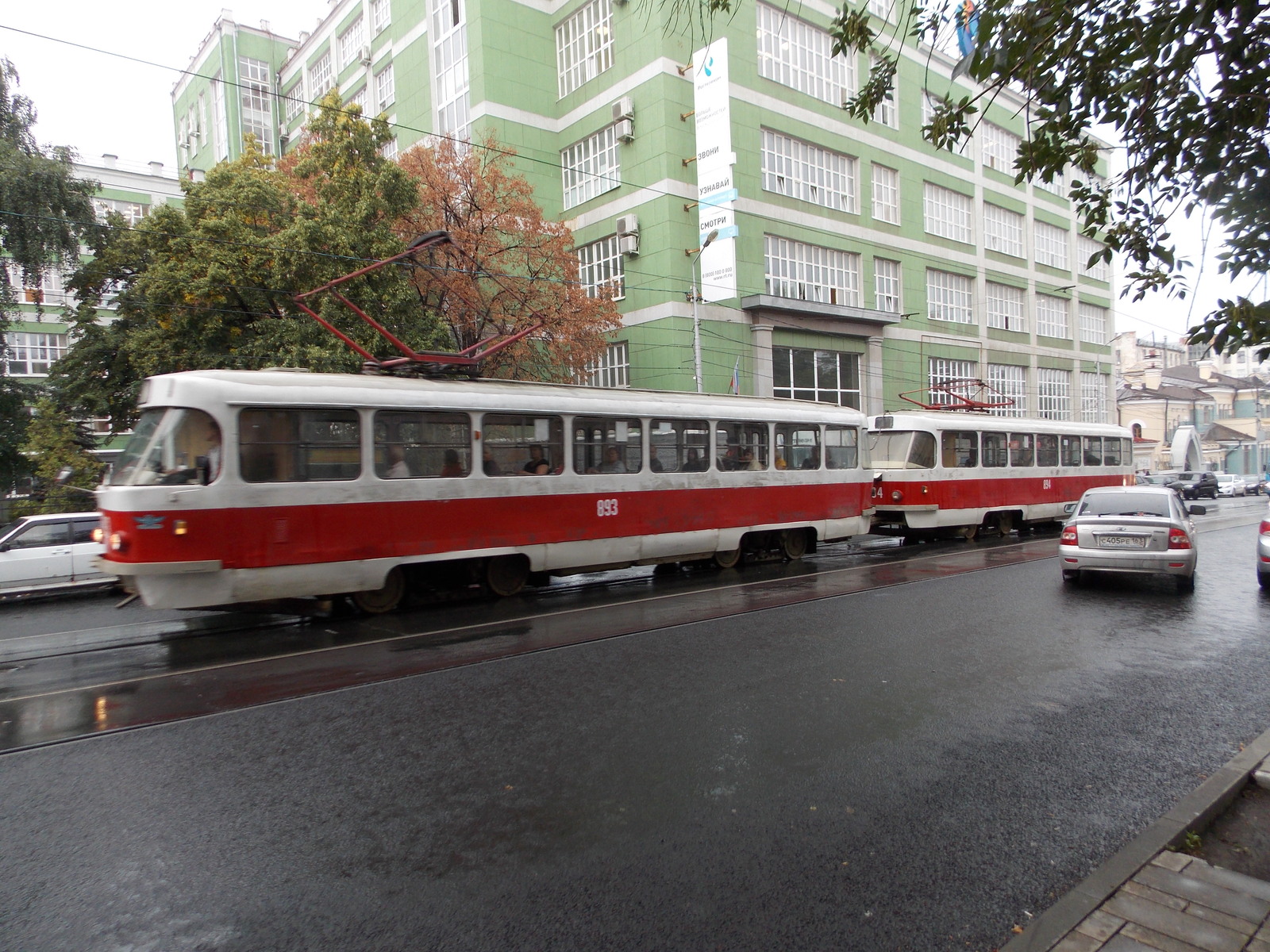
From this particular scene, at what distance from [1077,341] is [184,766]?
52422mm

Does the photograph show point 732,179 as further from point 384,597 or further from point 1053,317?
point 1053,317

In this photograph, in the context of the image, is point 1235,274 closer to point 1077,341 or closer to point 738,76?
point 738,76

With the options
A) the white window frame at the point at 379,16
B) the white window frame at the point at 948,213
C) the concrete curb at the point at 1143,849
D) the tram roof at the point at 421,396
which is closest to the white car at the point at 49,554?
the tram roof at the point at 421,396

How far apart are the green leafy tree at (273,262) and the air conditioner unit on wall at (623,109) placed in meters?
10.6

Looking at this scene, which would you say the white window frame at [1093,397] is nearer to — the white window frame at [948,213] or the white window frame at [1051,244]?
the white window frame at [1051,244]

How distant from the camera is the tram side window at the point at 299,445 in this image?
8.86 metres

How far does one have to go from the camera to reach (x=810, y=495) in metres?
15.0

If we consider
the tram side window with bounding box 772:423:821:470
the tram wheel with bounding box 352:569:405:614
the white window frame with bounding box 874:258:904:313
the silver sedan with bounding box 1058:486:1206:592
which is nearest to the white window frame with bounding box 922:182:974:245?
the white window frame with bounding box 874:258:904:313

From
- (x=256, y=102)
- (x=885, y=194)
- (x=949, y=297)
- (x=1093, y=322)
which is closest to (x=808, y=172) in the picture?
(x=885, y=194)

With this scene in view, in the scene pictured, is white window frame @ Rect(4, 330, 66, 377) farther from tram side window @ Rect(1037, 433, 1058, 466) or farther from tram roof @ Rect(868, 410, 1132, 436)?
tram side window @ Rect(1037, 433, 1058, 466)

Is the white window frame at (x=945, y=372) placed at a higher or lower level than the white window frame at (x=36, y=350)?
lower

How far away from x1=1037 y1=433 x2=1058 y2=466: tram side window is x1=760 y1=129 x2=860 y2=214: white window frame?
13826 mm

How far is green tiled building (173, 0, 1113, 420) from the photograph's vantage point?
90.4 ft

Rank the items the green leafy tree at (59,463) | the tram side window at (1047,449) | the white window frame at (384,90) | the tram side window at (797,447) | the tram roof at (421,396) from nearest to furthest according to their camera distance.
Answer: the tram roof at (421,396) < the tram side window at (797,447) < the green leafy tree at (59,463) < the tram side window at (1047,449) < the white window frame at (384,90)
